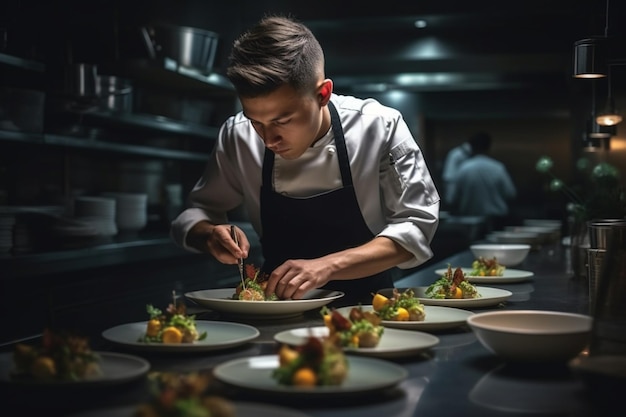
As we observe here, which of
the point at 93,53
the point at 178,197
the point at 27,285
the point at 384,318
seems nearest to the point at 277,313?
the point at 384,318

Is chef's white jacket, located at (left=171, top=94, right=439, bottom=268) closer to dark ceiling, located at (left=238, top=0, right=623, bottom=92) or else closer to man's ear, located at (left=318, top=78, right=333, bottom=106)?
man's ear, located at (left=318, top=78, right=333, bottom=106)

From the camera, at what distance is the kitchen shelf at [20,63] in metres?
3.58

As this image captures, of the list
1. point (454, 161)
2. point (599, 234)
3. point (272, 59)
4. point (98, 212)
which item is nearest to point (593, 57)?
point (599, 234)

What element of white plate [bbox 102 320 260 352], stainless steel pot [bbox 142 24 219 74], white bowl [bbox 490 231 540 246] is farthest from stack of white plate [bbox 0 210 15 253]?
white bowl [bbox 490 231 540 246]

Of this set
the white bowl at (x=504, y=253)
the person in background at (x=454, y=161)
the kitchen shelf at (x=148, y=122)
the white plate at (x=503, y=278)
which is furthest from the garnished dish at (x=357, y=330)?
the person in background at (x=454, y=161)

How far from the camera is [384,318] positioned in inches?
68.6

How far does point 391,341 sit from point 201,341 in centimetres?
36

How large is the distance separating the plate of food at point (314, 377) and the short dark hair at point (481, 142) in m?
7.87

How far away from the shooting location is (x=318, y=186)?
98.0 inches

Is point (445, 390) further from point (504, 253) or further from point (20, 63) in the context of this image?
point (20, 63)

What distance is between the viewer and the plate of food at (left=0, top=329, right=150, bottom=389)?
3.88ft

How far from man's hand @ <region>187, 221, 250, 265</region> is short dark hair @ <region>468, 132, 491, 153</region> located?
6.75 metres

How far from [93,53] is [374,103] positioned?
8.15 ft

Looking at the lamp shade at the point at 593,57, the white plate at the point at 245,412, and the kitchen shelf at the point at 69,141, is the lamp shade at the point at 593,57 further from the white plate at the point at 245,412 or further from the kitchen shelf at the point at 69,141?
the kitchen shelf at the point at 69,141
